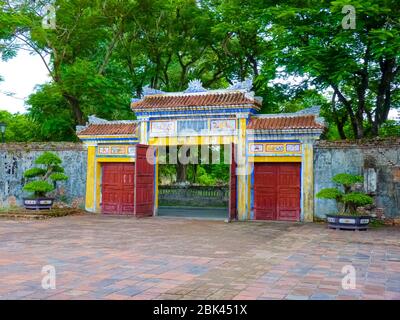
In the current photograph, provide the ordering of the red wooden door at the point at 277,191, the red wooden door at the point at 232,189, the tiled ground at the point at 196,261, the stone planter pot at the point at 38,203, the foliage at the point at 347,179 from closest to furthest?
the tiled ground at the point at 196,261 < the foliage at the point at 347,179 < the red wooden door at the point at 232,189 < the red wooden door at the point at 277,191 < the stone planter pot at the point at 38,203

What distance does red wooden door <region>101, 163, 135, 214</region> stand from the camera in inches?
617

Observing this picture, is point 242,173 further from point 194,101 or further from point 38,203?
point 38,203

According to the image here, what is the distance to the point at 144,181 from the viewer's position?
14.8 meters

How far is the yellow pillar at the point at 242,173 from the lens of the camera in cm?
1414

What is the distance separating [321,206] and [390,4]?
6285mm

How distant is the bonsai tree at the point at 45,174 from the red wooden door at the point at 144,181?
284cm

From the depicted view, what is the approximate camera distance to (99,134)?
15969 mm

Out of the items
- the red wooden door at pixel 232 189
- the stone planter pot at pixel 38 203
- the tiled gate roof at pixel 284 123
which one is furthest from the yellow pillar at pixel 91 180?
the tiled gate roof at pixel 284 123

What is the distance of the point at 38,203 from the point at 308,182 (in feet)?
29.3

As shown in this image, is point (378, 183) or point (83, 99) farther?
point (83, 99)

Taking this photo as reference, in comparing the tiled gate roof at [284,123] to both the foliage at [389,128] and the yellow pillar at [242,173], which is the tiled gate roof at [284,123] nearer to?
the yellow pillar at [242,173]

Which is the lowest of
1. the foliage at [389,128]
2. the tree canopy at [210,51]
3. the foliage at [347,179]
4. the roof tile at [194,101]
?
the foliage at [347,179]

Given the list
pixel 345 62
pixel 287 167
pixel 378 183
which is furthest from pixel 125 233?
pixel 345 62

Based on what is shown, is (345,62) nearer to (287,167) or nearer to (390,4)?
(390,4)
